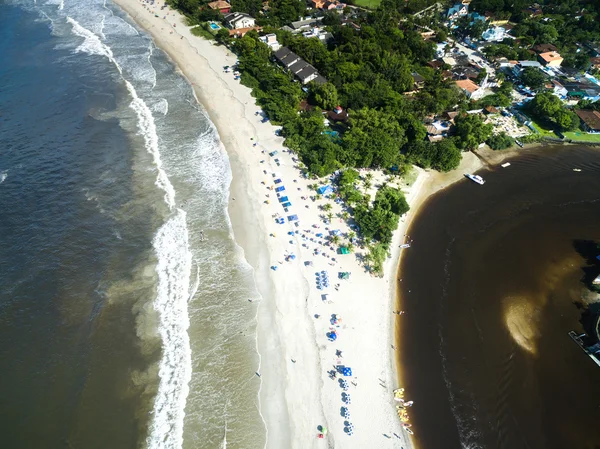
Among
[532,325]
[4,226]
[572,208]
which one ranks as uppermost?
[572,208]

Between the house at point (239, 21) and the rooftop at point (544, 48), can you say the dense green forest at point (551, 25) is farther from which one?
the house at point (239, 21)

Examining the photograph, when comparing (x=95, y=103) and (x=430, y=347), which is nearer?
(x=430, y=347)

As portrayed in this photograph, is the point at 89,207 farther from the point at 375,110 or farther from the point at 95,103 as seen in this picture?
the point at 375,110

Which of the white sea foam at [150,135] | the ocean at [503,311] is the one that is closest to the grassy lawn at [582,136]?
the ocean at [503,311]

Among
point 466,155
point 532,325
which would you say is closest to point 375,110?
point 466,155

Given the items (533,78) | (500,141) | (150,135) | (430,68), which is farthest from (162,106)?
(533,78)
